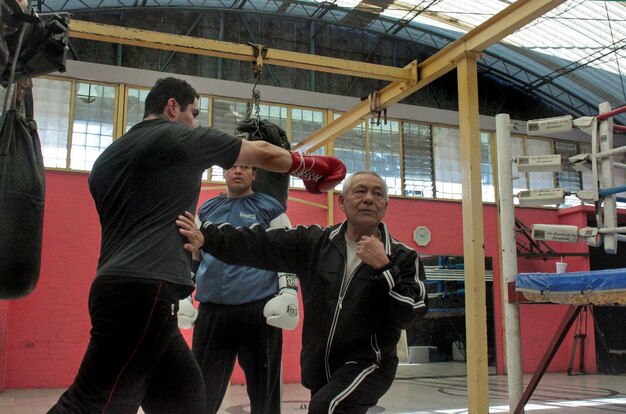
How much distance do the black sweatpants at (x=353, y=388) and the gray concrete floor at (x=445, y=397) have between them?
417 cm

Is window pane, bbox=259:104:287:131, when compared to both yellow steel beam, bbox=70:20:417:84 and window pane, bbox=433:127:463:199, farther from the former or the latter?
yellow steel beam, bbox=70:20:417:84

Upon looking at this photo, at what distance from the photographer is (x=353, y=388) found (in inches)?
91.4

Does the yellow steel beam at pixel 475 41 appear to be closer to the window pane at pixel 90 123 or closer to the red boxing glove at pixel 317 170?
the red boxing glove at pixel 317 170

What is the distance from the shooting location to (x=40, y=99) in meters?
10.6

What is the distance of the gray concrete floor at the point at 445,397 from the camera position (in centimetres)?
658

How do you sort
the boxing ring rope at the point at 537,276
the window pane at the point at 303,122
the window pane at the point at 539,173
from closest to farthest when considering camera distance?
the boxing ring rope at the point at 537,276
the window pane at the point at 303,122
the window pane at the point at 539,173

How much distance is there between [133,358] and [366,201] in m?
1.23

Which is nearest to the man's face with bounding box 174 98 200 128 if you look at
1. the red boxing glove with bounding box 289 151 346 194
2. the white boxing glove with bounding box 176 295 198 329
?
the red boxing glove with bounding box 289 151 346 194

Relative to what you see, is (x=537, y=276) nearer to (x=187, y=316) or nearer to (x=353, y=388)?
(x=353, y=388)


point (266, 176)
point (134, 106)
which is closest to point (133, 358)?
point (266, 176)

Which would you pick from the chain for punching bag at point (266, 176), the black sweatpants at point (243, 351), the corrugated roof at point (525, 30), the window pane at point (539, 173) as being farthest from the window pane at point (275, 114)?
the black sweatpants at point (243, 351)

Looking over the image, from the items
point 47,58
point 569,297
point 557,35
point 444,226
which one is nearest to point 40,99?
point 444,226

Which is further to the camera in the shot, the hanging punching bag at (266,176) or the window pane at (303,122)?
the window pane at (303,122)

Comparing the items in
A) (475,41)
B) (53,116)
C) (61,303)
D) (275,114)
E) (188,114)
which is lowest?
(61,303)
